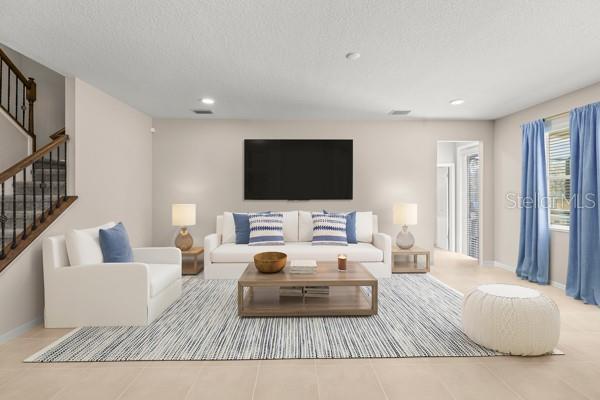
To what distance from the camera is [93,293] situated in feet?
9.43

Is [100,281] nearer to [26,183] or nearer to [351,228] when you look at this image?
[26,183]

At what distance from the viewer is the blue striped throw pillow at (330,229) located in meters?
4.73

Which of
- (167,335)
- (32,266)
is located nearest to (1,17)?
(32,266)

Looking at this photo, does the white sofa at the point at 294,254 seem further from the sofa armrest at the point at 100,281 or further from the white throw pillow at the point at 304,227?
the sofa armrest at the point at 100,281

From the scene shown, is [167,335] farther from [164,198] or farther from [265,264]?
[164,198]

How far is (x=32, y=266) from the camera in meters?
2.91

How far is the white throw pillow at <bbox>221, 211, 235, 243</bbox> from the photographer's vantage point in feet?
16.4

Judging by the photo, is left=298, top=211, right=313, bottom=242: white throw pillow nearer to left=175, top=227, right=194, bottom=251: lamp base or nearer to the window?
left=175, top=227, right=194, bottom=251: lamp base

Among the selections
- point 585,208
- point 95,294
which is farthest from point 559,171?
point 95,294

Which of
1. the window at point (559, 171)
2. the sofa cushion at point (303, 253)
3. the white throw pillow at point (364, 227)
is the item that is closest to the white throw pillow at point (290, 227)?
the sofa cushion at point (303, 253)

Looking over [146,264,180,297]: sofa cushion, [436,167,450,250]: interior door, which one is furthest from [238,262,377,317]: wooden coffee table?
[436,167,450,250]: interior door

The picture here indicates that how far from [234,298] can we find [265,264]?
0.78m

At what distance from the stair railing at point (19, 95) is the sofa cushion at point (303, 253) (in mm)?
2832

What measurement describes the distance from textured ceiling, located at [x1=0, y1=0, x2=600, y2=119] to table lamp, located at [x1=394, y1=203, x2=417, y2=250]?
1.60 m
